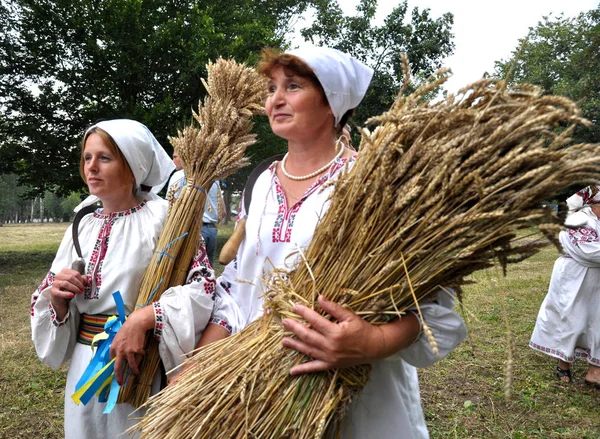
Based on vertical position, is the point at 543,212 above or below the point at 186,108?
below

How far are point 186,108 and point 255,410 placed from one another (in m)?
10.3

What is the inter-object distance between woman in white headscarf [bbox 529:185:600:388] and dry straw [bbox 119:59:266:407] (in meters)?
3.40

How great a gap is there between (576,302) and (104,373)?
4.21 metres

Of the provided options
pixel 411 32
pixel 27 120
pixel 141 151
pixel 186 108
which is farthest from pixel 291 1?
pixel 141 151

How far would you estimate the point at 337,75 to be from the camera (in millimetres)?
1457

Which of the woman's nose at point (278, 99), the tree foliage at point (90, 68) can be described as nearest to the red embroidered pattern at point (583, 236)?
the woman's nose at point (278, 99)

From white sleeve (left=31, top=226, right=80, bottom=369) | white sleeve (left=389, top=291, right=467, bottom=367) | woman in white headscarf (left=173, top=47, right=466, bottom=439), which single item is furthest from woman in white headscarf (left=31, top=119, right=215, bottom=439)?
white sleeve (left=389, top=291, right=467, bottom=367)

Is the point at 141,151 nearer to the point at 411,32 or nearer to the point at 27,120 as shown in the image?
the point at 27,120

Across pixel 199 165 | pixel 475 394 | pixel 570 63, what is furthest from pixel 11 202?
pixel 199 165

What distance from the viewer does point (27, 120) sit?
10.1 m

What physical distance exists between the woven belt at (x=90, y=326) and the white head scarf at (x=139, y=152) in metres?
0.44

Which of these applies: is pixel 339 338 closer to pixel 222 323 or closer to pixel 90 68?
pixel 222 323

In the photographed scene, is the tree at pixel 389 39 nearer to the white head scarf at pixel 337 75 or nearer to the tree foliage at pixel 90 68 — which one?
the tree foliage at pixel 90 68

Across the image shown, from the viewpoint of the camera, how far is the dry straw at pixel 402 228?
1.01 meters
